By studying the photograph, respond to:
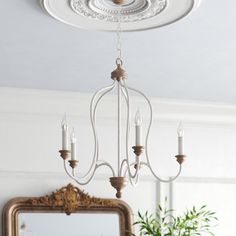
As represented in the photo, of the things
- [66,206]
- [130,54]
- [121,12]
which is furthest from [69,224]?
[121,12]

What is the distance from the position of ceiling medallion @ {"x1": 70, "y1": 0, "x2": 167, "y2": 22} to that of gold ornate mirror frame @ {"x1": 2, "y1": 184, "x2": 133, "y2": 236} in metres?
1.89

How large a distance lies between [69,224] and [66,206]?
5.6 inches

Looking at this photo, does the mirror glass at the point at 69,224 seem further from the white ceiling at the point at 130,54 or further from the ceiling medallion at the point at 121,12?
the ceiling medallion at the point at 121,12

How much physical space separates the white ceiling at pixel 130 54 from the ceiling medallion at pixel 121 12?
68mm

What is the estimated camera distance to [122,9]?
268 cm

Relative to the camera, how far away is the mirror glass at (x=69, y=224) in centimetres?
421

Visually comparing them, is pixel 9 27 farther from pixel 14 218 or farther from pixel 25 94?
pixel 14 218

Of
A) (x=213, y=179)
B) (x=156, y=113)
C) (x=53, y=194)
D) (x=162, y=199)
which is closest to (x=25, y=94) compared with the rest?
(x=53, y=194)

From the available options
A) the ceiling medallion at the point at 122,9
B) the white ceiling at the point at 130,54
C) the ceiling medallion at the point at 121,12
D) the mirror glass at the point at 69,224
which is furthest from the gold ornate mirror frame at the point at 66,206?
the ceiling medallion at the point at 122,9

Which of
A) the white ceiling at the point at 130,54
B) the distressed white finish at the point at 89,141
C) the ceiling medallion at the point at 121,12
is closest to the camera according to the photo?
the ceiling medallion at the point at 121,12

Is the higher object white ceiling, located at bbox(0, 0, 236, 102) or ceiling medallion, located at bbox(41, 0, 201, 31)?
white ceiling, located at bbox(0, 0, 236, 102)

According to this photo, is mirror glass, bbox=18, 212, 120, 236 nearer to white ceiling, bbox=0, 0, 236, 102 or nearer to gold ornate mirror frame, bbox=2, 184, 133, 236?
gold ornate mirror frame, bbox=2, 184, 133, 236

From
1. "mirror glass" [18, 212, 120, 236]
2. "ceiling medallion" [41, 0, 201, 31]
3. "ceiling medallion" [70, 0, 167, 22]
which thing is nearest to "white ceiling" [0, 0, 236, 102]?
"ceiling medallion" [41, 0, 201, 31]

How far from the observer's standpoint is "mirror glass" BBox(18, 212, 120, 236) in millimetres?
4207
